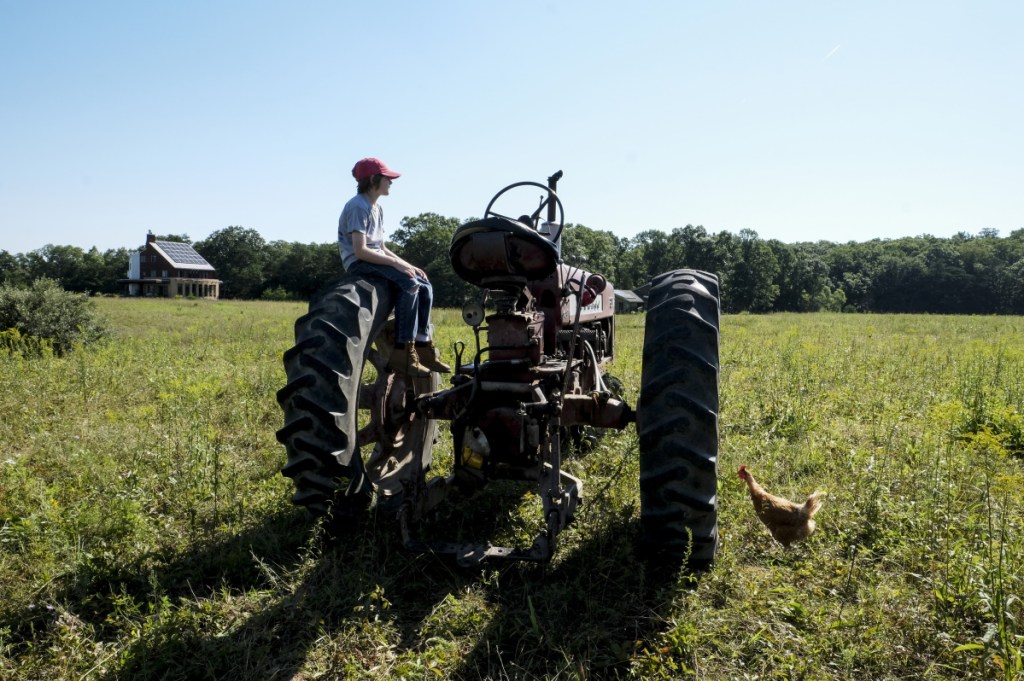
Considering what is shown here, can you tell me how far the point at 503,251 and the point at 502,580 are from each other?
1.89 metres

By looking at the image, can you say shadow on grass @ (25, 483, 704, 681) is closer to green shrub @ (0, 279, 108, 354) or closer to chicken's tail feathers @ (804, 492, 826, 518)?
chicken's tail feathers @ (804, 492, 826, 518)

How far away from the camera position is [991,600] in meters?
2.78

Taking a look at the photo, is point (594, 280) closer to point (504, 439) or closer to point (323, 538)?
point (504, 439)

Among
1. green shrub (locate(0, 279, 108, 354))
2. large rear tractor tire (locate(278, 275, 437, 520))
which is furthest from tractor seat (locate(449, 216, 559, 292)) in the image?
green shrub (locate(0, 279, 108, 354))

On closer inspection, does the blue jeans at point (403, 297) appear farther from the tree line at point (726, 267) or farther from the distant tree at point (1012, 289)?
the distant tree at point (1012, 289)

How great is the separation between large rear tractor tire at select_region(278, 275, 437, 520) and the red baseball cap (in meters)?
0.74

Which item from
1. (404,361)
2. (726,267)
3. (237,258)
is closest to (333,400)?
(404,361)

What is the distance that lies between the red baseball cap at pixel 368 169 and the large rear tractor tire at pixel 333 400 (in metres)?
0.74

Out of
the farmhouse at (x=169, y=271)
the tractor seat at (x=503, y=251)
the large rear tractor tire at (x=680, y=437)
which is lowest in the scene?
the large rear tractor tire at (x=680, y=437)

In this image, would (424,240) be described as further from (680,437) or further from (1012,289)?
(1012,289)

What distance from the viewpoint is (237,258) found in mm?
75875

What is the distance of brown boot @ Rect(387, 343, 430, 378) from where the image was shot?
4168 mm

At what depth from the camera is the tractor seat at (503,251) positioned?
341cm

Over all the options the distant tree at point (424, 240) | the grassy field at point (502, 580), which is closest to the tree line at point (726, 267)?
the distant tree at point (424, 240)
